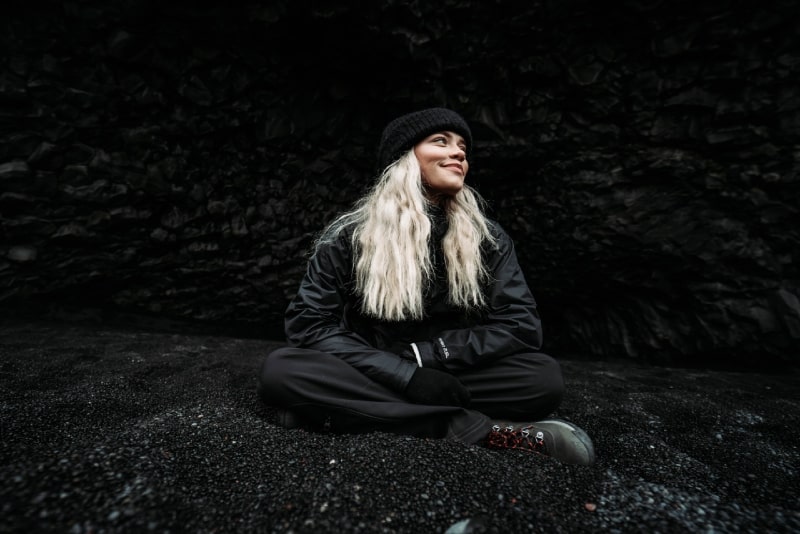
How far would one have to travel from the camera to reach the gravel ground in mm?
964

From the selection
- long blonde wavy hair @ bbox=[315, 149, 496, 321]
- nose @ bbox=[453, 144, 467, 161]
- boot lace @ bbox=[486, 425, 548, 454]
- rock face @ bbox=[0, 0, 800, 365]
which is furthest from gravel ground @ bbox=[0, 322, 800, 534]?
nose @ bbox=[453, 144, 467, 161]

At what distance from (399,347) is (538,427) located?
0.77 m

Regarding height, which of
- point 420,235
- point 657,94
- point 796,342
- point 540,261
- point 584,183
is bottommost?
point 796,342

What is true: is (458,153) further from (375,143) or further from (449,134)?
(375,143)

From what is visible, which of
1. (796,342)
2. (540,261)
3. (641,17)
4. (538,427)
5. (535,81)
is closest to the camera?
(538,427)

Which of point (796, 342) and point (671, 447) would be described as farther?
point (796, 342)

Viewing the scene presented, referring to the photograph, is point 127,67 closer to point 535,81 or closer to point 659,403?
point 535,81

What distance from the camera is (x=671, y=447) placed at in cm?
160

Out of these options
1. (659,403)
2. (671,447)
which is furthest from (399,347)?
(659,403)

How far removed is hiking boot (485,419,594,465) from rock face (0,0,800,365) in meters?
2.12

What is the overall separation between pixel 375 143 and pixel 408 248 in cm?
166

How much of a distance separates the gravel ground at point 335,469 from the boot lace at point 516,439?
0.22 feet

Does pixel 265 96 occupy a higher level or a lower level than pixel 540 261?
higher

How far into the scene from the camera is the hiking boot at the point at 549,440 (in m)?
1.42
